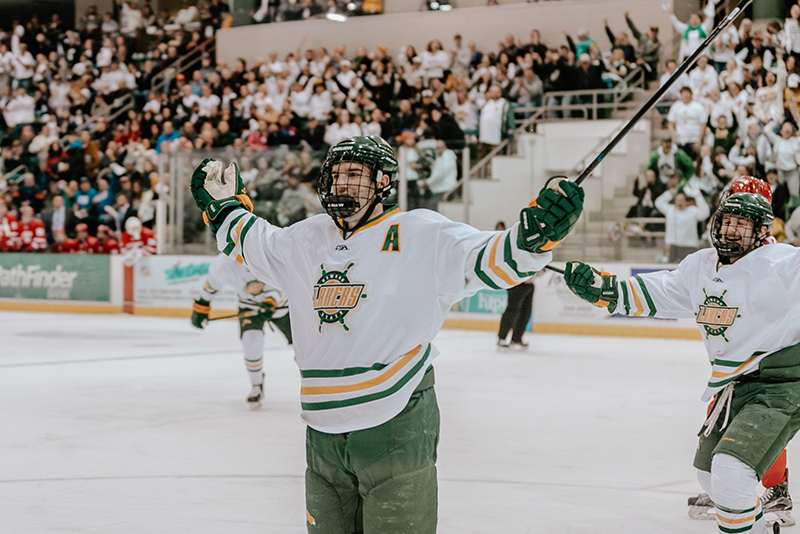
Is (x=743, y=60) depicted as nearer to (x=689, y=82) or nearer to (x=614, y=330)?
(x=689, y=82)

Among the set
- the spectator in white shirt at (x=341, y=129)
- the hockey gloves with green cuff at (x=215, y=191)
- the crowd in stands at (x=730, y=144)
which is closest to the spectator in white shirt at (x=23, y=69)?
the spectator in white shirt at (x=341, y=129)

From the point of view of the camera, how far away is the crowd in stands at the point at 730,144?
11102 mm

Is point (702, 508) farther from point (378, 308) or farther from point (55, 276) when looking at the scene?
point (55, 276)

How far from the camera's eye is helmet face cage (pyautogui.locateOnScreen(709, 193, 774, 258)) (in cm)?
340

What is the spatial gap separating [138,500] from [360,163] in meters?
2.45

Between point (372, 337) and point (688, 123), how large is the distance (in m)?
10.6

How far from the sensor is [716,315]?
3.43 m

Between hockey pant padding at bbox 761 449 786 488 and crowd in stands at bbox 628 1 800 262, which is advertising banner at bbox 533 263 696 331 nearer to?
crowd in stands at bbox 628 1 800 262

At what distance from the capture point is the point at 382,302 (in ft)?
7.57

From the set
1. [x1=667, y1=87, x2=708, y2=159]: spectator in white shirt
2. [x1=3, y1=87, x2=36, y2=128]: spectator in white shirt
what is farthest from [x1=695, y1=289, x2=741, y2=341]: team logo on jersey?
[x1=3, y1=87, x2=36, y2=128]: spectator in white shirt

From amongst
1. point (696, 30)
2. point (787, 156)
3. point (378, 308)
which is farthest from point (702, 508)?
point (696, 30)

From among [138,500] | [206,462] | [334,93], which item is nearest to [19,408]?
[206,462]

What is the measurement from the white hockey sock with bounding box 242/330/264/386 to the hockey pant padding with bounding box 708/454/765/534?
4129mm

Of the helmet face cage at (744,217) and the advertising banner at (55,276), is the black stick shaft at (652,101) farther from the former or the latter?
the advertising banner at (55,276)
